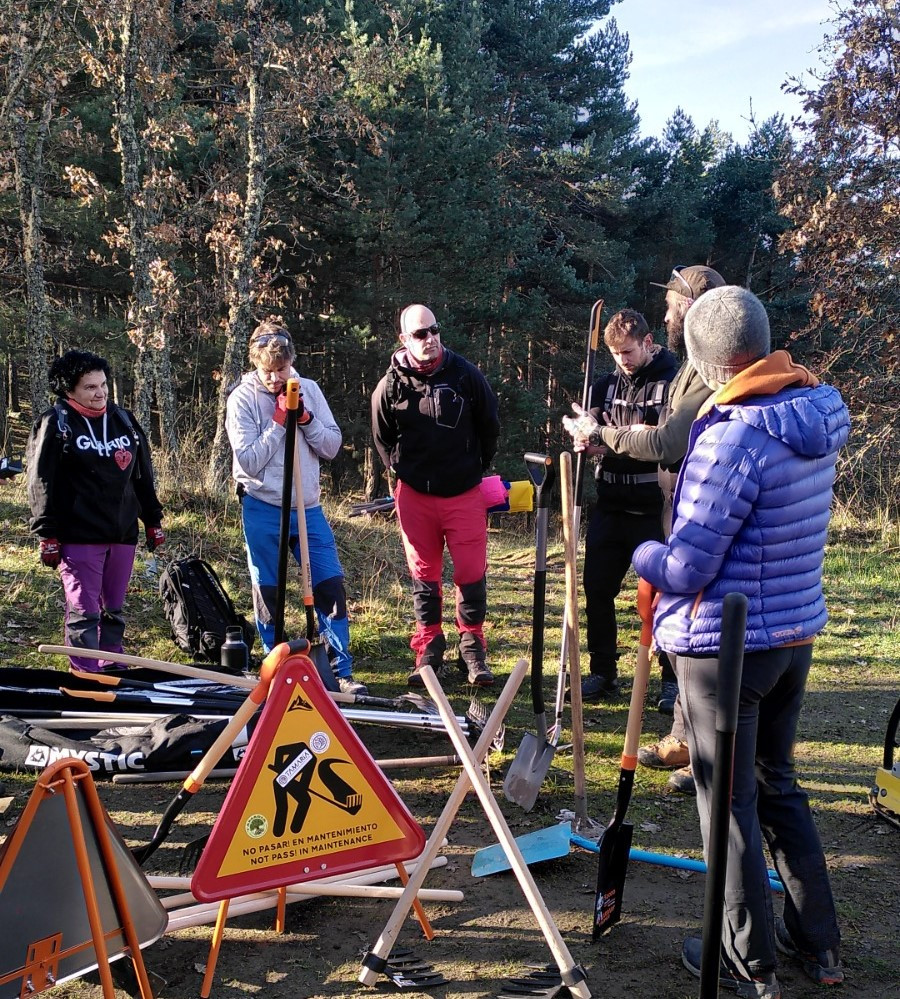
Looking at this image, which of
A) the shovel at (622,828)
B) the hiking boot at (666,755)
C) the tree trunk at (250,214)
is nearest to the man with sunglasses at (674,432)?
the hiking boot at (666,755)

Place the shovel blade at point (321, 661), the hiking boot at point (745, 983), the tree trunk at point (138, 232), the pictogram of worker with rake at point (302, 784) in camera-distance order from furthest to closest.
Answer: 1. the tree trunk at point (138, 232)
2. the shovel blade at point (321, 661)
3. the pictogram of worker with rake at point (302, 784)
4. the hiking boot at point (745, 983)

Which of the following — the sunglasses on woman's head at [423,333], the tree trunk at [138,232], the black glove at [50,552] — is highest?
the tree trunk at [138,232]

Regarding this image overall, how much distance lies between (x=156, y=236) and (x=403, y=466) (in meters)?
10.2

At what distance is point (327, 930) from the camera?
3100 millimetres

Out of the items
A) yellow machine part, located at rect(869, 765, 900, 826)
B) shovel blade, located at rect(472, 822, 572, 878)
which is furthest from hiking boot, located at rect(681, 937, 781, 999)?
yellow machine part, located at rect(869, 765, 900, 826)

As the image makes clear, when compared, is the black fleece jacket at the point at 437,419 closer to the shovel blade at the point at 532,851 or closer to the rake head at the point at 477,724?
the rake head at the point at 477,724

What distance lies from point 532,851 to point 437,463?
2.45 metres

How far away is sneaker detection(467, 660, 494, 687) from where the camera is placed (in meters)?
5.48

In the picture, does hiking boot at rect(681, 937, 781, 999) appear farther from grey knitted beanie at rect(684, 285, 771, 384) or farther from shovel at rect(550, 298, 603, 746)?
grey knitted beanie at rect(684, 285, 771, 384)

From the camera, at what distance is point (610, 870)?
2.96 metres

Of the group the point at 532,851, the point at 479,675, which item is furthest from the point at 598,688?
the point at 532,851

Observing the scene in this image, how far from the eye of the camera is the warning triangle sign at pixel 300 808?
8.76 ft

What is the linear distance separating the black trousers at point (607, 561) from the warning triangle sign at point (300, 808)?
2551mm

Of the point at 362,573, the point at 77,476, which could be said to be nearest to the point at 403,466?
the point at 77,476
